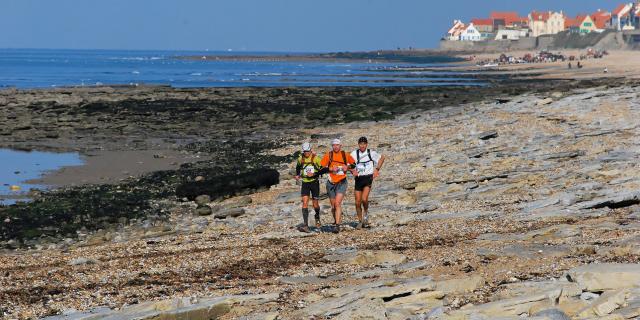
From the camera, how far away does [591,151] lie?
2542cm

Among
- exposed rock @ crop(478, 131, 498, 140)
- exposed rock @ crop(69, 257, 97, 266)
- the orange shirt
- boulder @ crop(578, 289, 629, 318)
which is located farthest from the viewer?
exposed rock @ crop(478, 131, 498, 140)

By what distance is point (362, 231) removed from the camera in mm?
18719

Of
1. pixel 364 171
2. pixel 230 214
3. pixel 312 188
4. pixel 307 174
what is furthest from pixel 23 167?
pixel 364 171

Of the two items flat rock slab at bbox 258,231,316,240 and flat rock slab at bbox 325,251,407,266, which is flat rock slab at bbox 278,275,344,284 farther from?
flat rock slab at bbox 258,231,316,240

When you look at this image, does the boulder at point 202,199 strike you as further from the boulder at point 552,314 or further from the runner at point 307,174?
the boulder at point 552,314

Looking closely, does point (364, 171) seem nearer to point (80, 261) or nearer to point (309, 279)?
point (309, 279)

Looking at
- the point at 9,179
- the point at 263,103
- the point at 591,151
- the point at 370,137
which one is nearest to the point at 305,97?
the point at 263,103

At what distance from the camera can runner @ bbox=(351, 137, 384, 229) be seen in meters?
19.0

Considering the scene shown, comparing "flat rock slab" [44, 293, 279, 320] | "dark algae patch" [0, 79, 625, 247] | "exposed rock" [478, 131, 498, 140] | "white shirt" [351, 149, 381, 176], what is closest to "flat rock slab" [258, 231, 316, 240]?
"white shirt" [351, 149, 381, 176]

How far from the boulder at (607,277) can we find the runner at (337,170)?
7650mm

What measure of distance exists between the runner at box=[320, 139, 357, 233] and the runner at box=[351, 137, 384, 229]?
155mm

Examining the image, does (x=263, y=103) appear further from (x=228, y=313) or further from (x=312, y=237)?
(x=228, y=313)

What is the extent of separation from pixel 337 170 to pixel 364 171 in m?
0.58

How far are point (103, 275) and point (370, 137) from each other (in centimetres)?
2555
